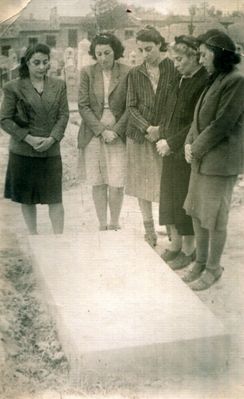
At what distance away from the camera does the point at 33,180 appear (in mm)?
3918

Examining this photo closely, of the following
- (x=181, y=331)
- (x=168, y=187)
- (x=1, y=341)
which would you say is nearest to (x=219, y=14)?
(x=168, y=187)

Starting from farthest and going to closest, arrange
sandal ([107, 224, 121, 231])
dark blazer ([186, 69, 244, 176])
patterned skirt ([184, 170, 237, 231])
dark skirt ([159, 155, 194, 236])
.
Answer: sandal ([107, 224, 121, 231]) → dark skirt ([159, 155, 194, 236]) → patterned skirt ([184, 170, 237, 231]) → dark blazer ([186, 69, 244, 176])

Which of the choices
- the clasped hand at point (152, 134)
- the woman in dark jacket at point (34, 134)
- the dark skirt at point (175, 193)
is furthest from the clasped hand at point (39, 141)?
the dark skirt at point (175, 193)

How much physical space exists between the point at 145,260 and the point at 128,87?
852mm

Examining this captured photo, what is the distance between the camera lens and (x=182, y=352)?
3.66 metres

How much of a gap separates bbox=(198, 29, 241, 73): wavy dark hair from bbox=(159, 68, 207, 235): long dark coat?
0.31ft

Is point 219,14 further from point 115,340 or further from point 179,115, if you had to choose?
point 115,340

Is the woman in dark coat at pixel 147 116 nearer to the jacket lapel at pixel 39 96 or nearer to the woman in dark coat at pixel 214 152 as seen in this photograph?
the woman in dark coat at pixel 214 152

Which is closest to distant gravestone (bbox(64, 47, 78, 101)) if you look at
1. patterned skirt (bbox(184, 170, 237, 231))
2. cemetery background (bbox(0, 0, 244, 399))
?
cemetery background (bbox(0, 0, 244, 399))

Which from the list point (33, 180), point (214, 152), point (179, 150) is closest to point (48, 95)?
point (33, 180)

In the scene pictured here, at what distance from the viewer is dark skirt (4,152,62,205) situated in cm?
387

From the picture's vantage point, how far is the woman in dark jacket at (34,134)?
3.80 m

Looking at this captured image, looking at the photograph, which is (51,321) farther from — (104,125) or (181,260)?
(104,125)

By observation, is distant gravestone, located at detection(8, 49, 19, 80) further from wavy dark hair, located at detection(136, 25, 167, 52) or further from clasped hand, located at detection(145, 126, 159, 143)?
clasped hand, located at detection(145, 126, 159, 143)
